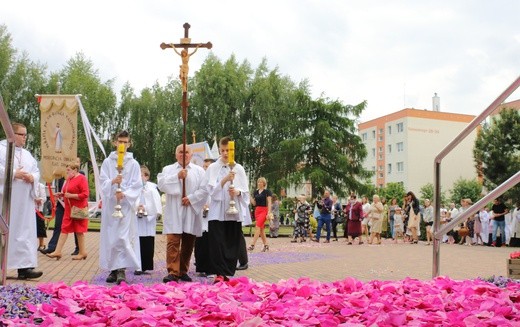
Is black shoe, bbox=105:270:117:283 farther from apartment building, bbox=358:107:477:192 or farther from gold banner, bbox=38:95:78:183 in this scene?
apartment building, bbox=358:107:477:192

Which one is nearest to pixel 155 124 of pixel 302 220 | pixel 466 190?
pixel 302 220

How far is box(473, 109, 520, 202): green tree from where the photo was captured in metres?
39.5

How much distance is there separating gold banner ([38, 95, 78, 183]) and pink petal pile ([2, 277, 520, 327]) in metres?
10.8

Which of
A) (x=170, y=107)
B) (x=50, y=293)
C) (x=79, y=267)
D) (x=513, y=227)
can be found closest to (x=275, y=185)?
(x=170, y=107)

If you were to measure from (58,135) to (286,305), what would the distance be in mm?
12817

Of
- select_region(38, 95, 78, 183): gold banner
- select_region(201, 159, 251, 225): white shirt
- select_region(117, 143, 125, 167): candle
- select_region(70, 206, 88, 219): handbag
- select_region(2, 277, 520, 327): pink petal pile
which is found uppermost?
select_region(38, 95, 78, 183): gold banner

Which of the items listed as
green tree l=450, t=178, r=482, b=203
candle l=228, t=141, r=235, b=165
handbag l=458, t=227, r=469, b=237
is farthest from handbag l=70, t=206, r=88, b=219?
green tree l=450, t=178, r=482, b=203

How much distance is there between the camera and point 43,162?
16.8m

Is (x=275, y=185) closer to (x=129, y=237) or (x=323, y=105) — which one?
(x=323, y=105)

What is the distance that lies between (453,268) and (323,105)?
38.3 m

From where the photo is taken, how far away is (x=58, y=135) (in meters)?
16.7

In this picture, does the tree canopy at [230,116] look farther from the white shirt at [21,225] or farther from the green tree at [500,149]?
the white shirt at [21,225]

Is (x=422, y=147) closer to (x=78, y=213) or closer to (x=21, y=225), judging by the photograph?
(x=78, y=213)

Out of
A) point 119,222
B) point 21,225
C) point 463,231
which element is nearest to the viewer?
point 21,225
